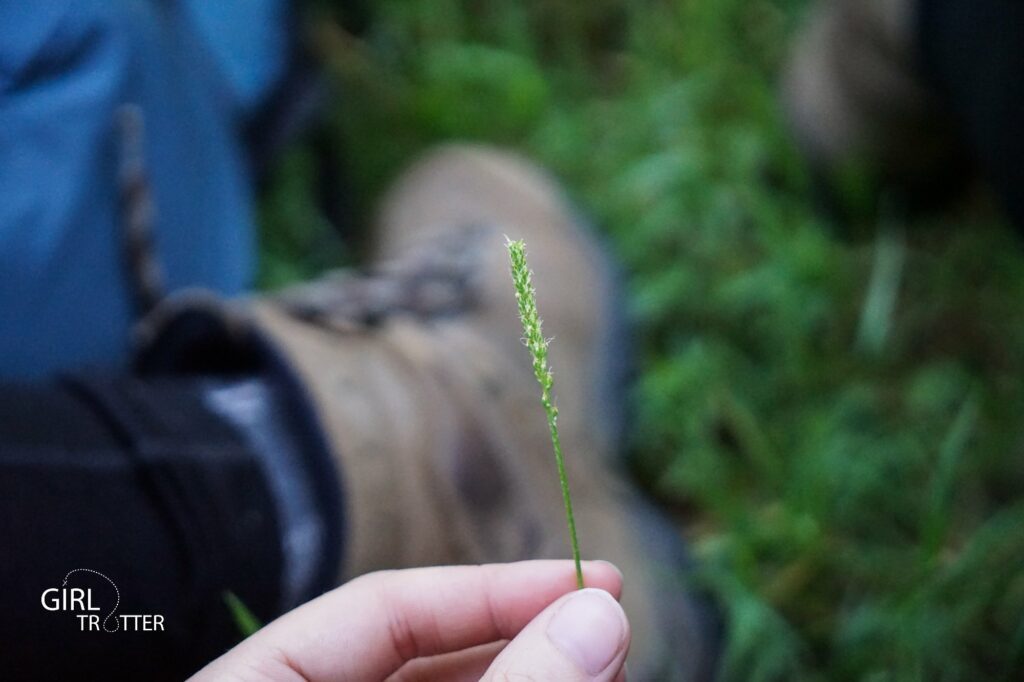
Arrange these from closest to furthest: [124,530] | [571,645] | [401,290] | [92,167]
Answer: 1. [571,645]
2. [124,530]
3. [92,167]
4. [401,290]

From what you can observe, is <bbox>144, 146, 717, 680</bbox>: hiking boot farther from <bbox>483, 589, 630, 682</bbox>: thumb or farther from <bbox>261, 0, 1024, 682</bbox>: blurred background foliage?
<bbox>483, 589, 630, 682</bbox>: thumb

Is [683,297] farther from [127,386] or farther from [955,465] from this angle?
[127,386]


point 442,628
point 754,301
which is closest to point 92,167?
point 442,628

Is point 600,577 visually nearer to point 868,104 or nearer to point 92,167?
point 92,167

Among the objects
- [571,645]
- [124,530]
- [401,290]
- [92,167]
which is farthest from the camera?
[401,290]

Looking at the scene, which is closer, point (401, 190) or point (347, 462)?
point (347, 462)

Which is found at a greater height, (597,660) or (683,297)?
(683,297)

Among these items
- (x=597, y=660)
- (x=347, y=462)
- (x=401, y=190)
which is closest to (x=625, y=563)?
(x=347, y=462)
